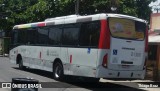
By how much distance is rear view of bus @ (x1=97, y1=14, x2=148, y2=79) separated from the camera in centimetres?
1315

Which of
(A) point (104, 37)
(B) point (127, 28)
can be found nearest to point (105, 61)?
(A) point (104, 37)

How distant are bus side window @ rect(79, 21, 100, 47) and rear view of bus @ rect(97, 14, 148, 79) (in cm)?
38

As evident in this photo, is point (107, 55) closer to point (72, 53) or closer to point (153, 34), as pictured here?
point (72, 53)

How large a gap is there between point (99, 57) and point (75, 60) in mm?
Result: 1993

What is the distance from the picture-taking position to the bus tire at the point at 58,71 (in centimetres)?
1625

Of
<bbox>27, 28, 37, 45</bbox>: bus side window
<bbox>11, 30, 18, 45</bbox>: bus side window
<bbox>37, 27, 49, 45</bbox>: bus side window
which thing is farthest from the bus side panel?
<bbox>11, 30, 18, 45</bbox>: bus side window

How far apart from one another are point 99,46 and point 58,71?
159 inches

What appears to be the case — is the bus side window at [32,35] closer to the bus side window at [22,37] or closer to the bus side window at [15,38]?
the bus side window at [22,37]

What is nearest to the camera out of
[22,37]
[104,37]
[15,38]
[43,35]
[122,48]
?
[104,37]

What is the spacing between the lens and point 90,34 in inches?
546

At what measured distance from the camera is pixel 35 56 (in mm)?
19250

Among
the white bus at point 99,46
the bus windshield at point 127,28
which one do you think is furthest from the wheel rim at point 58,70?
the bus windshield at point 127,28

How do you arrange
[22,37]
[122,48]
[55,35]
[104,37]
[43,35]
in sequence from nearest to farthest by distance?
[104,37] → [122,48] → [55,35] → [43,35] → [22,37]

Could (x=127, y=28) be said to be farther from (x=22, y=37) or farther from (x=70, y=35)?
(x=22, y=37)
